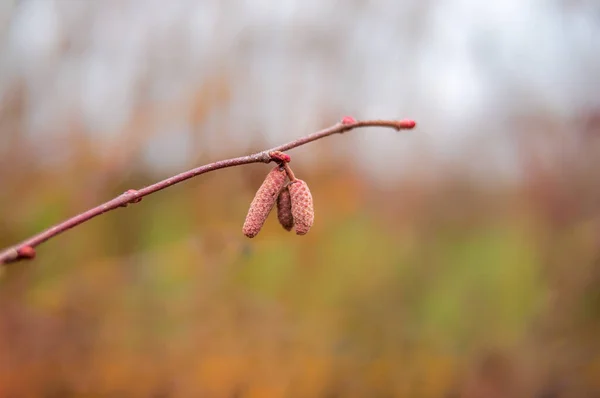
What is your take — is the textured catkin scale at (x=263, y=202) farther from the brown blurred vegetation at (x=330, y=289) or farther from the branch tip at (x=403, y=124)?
the brown blurred vegetation at (x=330, y=289)

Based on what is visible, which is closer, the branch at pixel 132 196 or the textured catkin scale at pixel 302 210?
the branch at pixel 132 196

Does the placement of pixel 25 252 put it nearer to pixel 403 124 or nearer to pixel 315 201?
pixel 403 124

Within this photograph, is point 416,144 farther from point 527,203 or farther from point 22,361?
point 22,361

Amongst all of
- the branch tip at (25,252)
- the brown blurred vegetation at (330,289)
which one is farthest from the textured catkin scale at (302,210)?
the brown blurred vegetation at (330,289)

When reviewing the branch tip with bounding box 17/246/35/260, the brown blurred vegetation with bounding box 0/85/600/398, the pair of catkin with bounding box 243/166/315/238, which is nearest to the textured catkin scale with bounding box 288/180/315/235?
the pair of catkin with bounding box 243/166/315/238

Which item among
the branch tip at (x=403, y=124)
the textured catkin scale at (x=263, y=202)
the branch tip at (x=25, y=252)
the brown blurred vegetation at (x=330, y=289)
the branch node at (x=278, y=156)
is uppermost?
the branch tip at (x=403, y=124)

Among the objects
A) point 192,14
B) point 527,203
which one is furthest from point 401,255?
point 192,14

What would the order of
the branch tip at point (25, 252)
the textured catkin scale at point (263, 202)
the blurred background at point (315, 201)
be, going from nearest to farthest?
the branch tip at point (25, 252) → the textured catkin scale at point (263, 202) → the blurred background at point (315, 201)
